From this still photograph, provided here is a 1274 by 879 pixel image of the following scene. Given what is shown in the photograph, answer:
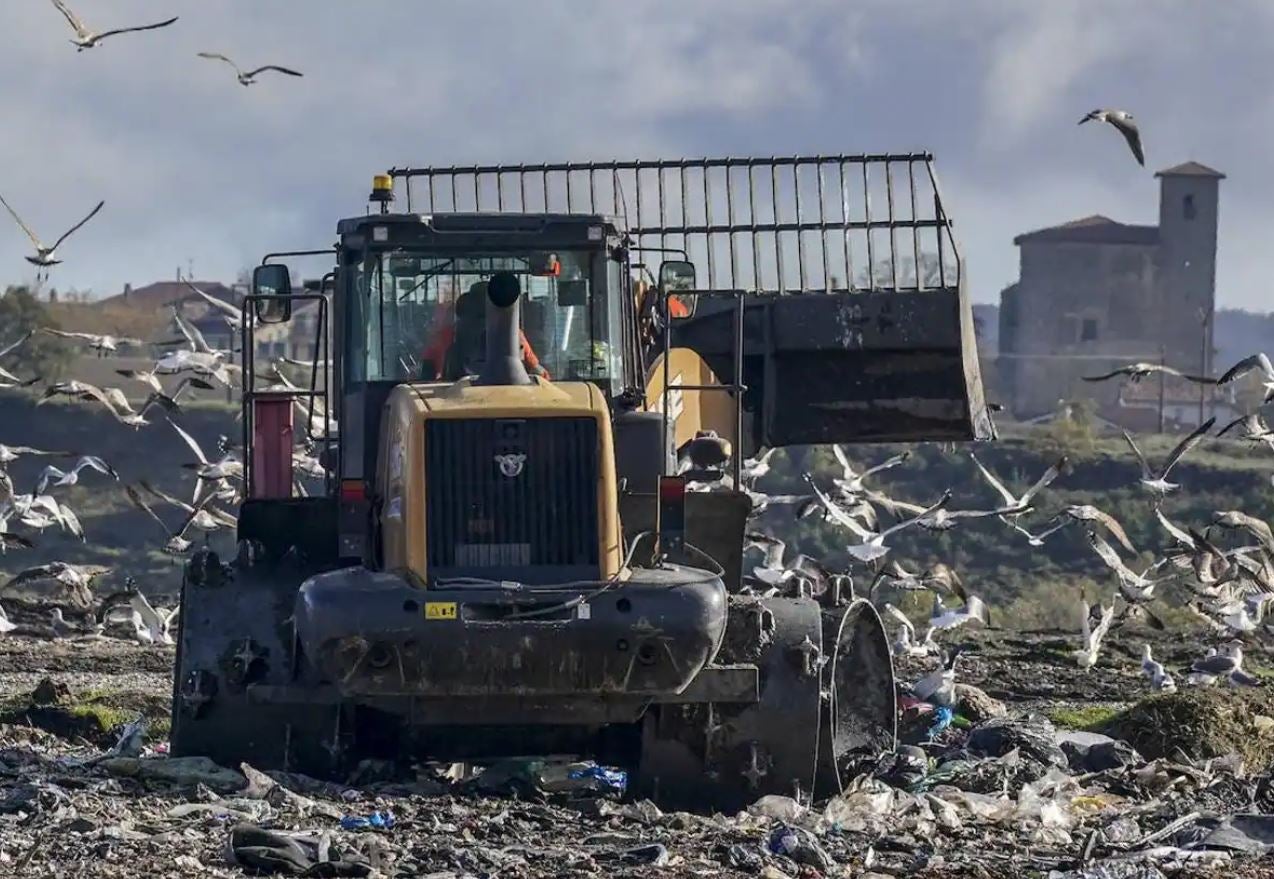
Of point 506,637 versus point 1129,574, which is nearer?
point 506,637

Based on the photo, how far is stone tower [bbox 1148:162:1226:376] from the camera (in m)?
89.8

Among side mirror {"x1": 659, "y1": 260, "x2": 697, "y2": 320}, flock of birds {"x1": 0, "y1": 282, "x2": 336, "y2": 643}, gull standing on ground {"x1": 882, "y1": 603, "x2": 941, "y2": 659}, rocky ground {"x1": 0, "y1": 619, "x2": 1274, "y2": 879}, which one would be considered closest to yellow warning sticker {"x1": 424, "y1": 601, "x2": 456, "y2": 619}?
rocky ground {"x1": 0, "y1": 619, "x2": 1274, "y2": 879}

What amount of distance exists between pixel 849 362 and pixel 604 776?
408 centimetres

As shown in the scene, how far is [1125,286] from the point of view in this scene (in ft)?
296

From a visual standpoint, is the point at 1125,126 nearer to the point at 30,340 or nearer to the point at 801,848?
the point at 801,848

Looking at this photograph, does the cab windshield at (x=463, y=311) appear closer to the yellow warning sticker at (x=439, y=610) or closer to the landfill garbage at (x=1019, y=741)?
the yellow warning sticker at (x=439, y=610)

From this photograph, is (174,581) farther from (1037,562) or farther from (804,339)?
(804,339)

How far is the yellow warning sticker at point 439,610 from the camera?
11.3 metres

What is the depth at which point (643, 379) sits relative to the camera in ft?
41.5

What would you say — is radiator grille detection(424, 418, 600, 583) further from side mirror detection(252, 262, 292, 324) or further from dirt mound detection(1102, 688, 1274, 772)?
dirt mound detection(1102, 688, 1274, 772)

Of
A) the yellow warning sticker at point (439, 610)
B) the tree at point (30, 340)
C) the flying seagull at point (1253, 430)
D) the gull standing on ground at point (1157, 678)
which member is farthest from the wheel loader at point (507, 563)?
the tree at point (30, 340)

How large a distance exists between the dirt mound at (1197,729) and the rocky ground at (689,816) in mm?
16

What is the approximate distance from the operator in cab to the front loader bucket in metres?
3.62

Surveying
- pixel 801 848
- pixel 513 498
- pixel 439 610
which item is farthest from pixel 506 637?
pixel 801 848
